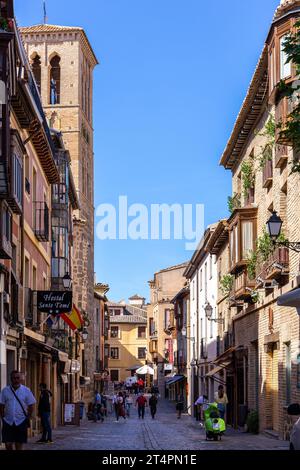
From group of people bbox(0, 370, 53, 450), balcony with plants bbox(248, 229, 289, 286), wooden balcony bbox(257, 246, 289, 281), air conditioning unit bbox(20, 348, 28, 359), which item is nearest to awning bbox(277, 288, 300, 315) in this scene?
group of people bbox(0, 370, 53, 450)

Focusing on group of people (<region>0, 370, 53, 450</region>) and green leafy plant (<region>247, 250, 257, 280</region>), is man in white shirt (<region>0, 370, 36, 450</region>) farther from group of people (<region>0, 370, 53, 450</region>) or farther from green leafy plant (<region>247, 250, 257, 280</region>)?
green leafy plant (<region>247, 250, 257, 280</region>)

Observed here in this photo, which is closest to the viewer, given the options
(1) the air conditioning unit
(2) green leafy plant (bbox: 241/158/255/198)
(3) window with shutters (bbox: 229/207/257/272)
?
(1) the air conditioning unit

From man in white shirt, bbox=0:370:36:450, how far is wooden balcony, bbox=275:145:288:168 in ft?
37.2


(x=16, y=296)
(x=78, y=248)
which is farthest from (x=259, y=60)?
(x=78, y=248)

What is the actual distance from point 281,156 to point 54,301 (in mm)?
8261

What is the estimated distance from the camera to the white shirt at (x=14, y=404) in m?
15.4

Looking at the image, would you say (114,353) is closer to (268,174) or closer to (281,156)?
(268,174)

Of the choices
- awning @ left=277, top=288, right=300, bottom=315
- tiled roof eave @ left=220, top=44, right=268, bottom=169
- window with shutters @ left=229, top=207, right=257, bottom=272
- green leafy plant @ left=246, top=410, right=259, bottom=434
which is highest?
tiled roof eave @ left=220, top=44, right=268, bottom=169

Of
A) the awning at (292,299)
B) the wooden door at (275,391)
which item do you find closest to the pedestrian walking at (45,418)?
the wooden door at (275,391)

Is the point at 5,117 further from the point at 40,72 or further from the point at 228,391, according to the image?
the point at 40,72

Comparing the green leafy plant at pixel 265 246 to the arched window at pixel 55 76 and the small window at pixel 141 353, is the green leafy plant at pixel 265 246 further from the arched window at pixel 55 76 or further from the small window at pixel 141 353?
the small window at pixel 141 353

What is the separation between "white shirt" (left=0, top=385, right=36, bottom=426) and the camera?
15406mm

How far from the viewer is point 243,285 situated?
30953 mm

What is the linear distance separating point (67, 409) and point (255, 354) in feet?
31.1
